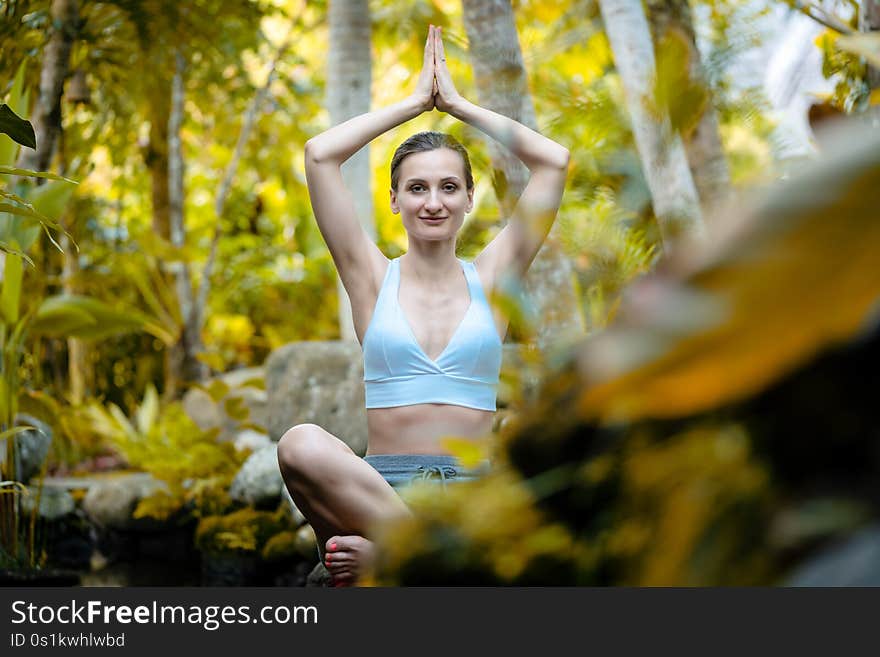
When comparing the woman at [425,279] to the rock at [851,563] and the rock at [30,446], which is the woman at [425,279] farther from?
the rock at [30,446]

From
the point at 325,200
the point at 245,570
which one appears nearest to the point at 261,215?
the point at 245,570

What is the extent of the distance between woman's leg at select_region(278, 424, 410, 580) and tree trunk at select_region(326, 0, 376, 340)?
313 cm

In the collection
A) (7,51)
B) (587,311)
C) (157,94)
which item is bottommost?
(587,311)

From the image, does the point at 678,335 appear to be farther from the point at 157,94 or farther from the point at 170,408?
the point at 157,94

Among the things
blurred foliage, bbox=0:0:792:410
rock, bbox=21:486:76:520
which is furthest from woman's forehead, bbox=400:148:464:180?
rock, bbox=21:486:76:520

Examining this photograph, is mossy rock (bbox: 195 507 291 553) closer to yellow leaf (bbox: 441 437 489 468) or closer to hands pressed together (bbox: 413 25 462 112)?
hands pressed together (bbox: 413 25 462 112)

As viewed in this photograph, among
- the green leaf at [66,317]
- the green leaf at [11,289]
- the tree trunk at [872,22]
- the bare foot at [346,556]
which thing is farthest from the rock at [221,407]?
the tree trunk at [872,22]

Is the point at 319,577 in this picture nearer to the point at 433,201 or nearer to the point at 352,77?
the point at 433,201

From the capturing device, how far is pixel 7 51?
4.32 metres

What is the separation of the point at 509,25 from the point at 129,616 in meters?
2.98

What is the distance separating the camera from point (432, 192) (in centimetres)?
243

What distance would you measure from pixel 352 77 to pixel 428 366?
120 inches

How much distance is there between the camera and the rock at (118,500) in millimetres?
5766

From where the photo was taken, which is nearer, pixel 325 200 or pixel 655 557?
pixel 655 557
